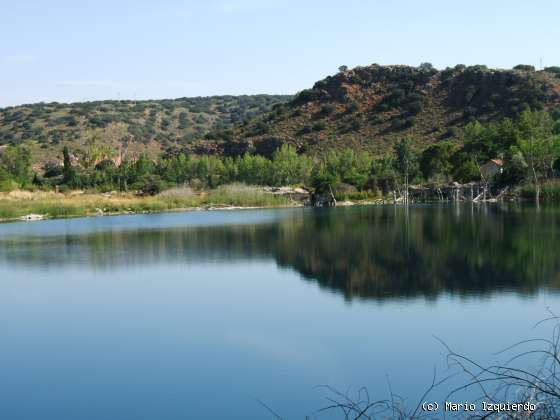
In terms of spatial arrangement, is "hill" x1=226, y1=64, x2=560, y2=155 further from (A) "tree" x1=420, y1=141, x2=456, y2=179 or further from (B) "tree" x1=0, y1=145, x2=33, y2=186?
(B) "tree" x1=0, y1=145, x2=33, y2=186

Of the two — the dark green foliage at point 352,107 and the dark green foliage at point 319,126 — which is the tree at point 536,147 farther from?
the dark green foliage at point 352,107

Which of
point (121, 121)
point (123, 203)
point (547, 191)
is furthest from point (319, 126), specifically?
point (121, 121)

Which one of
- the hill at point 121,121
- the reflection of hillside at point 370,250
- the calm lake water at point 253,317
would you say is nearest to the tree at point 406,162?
the reflection of hillside at point 370,250

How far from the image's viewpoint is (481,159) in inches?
2363

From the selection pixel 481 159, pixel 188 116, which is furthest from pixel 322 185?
pixel 188 116

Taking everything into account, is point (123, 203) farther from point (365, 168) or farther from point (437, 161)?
point (437, 161)

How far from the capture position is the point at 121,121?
108 m

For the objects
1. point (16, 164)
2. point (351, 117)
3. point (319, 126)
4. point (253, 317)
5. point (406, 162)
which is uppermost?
point (351, 117)

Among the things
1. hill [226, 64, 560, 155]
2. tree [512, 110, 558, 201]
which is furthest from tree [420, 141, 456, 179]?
hill [226, 64, 560, 155]

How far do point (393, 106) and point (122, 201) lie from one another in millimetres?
40116

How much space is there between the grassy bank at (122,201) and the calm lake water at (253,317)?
22608 millimetres

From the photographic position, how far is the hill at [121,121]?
98000 millimetres

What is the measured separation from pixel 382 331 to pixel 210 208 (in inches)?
1851

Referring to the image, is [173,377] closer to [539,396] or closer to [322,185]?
[539,396]
